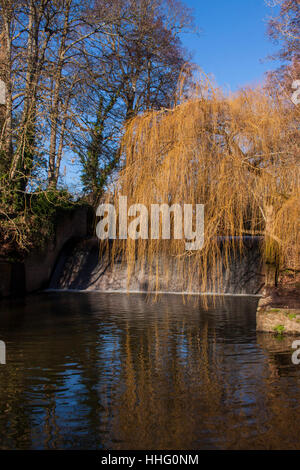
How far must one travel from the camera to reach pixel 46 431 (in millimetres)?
4336

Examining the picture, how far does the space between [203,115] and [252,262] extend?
22.9 feet

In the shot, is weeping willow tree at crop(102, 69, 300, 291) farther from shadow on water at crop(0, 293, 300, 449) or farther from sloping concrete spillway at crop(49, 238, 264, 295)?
sloping concrete spillway at crop(49, 238, 264, 295)

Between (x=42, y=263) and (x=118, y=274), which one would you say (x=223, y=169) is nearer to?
(x=118, y=274)

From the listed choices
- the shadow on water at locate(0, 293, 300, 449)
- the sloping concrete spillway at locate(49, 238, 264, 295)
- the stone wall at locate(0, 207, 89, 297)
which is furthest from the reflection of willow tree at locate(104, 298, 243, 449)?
the stone wall at locate(0, 207, 89, 297)

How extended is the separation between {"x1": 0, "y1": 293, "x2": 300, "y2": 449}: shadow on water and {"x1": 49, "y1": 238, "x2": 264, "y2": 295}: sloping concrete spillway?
4524 mm

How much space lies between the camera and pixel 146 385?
569 centimetres

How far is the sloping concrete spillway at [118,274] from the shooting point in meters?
14.8

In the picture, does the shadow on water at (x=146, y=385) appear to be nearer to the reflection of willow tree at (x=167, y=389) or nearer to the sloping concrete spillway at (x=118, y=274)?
the reflection of willow tree at (x=167, y=389)

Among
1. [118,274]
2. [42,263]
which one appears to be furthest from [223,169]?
[42,263]

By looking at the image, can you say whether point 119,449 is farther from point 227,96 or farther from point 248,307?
point 248,307

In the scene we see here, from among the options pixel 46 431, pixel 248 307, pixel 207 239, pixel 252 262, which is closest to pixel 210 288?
pixel 252 262

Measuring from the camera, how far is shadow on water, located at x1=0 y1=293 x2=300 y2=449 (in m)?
4.23

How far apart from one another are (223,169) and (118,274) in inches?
340

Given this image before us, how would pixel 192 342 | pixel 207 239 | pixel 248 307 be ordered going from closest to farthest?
pixel 192 342 < pixel 207 239 < pixel 248 307
